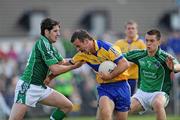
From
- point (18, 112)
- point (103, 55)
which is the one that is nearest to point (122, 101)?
point (103, 55)

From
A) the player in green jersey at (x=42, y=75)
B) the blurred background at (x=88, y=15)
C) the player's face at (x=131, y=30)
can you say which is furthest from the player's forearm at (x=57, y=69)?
the blurred background at (x=88, y=15)

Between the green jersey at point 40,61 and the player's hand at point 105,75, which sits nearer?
the player's hand at point 105,75

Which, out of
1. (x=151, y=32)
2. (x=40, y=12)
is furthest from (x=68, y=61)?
(x=40, y=12)

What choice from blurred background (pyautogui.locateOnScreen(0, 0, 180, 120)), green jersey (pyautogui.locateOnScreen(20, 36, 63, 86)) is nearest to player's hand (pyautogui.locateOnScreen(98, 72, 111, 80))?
green jersey (pyautogui.locateOnScreen(20, 36, 63, 86))

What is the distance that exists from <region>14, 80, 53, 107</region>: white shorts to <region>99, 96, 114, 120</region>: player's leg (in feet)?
3.59

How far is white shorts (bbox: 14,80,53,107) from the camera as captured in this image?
13.5 meters

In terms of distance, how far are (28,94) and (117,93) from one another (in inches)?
62.9

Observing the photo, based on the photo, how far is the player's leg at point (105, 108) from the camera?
1311cm

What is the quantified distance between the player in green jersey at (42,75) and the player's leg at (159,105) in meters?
1.58

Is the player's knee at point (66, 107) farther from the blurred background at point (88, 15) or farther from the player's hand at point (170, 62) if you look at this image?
the blurred background at point (88, 15)

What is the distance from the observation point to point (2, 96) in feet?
68.9

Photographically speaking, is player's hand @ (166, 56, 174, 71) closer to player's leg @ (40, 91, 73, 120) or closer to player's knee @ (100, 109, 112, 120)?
player's knee @ (100, 109, 112, 120)

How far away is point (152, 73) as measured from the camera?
47.2ft

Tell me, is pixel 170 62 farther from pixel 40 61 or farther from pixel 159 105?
pixel 40 61
